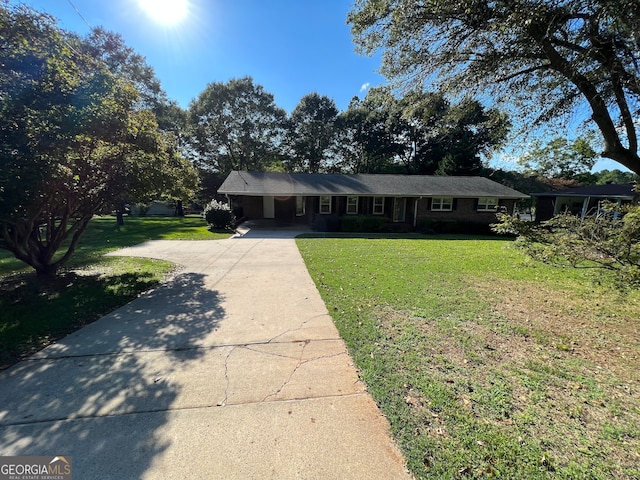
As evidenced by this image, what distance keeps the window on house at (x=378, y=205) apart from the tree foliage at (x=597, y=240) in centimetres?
1490

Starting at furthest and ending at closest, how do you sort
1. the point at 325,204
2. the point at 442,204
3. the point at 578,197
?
1. the point at 578,197
2. the point at 442,204
3. the point at 325,204

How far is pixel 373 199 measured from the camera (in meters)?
19.5

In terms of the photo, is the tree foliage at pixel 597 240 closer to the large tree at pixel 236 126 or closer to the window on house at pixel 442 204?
the window on house at pixel 442 204

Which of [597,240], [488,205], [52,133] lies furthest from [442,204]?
[52,133]

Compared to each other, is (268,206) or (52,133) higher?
(52,133)

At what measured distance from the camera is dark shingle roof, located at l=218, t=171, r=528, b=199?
18112 mm

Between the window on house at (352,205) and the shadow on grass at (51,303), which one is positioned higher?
the window on house at (352,205)

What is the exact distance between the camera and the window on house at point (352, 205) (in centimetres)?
1930

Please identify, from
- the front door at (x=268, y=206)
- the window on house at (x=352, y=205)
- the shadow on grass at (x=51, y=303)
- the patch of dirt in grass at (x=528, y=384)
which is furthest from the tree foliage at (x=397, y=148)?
Result: the shadow on grass at (x=51, y=303)

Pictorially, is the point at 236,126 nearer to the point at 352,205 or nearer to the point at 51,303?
the point at 352,205

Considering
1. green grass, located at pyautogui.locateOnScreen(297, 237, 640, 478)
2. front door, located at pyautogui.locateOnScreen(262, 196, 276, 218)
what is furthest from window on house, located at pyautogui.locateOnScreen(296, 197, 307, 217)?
green grass, located at pyautogui.locateOnScreen(297, 237, 640, 478)

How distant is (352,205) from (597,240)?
1572cm

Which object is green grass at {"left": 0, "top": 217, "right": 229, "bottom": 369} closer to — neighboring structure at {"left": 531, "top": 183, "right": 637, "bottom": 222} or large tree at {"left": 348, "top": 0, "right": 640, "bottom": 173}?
large tree at {"left": 348, "top": 0, "right": 640, "bottom": 173}

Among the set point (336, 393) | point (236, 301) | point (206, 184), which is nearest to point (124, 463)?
point (336, 393)
